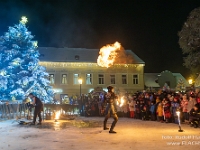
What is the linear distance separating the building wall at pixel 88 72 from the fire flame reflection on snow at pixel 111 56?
1365 mm

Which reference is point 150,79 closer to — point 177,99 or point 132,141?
point 177,99

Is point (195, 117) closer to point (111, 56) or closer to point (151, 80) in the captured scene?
point (111, 56)

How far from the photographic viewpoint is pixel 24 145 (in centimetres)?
874

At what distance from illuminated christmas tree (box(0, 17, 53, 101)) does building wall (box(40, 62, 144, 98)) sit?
612 inches

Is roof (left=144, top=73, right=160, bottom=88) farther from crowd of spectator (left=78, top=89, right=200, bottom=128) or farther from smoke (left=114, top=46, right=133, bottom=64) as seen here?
crowd of spectator (left=78, top=89, right=200, bottom=128)

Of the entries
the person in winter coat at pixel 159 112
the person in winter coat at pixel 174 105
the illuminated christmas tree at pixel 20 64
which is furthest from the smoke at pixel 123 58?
the person in winter coat at pixel 174 105

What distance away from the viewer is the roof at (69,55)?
158 ft

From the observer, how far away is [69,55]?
4962 cm

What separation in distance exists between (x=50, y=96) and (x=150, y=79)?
31.5 meters

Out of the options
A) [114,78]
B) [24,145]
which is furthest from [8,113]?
[114,78]

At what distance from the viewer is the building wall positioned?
48.3m

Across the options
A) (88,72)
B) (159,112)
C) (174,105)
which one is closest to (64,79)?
(88,72)

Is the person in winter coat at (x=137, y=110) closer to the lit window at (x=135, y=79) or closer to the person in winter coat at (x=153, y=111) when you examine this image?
the person in winter coat at (x=153, y=111)

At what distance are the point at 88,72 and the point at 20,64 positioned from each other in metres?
19.8
